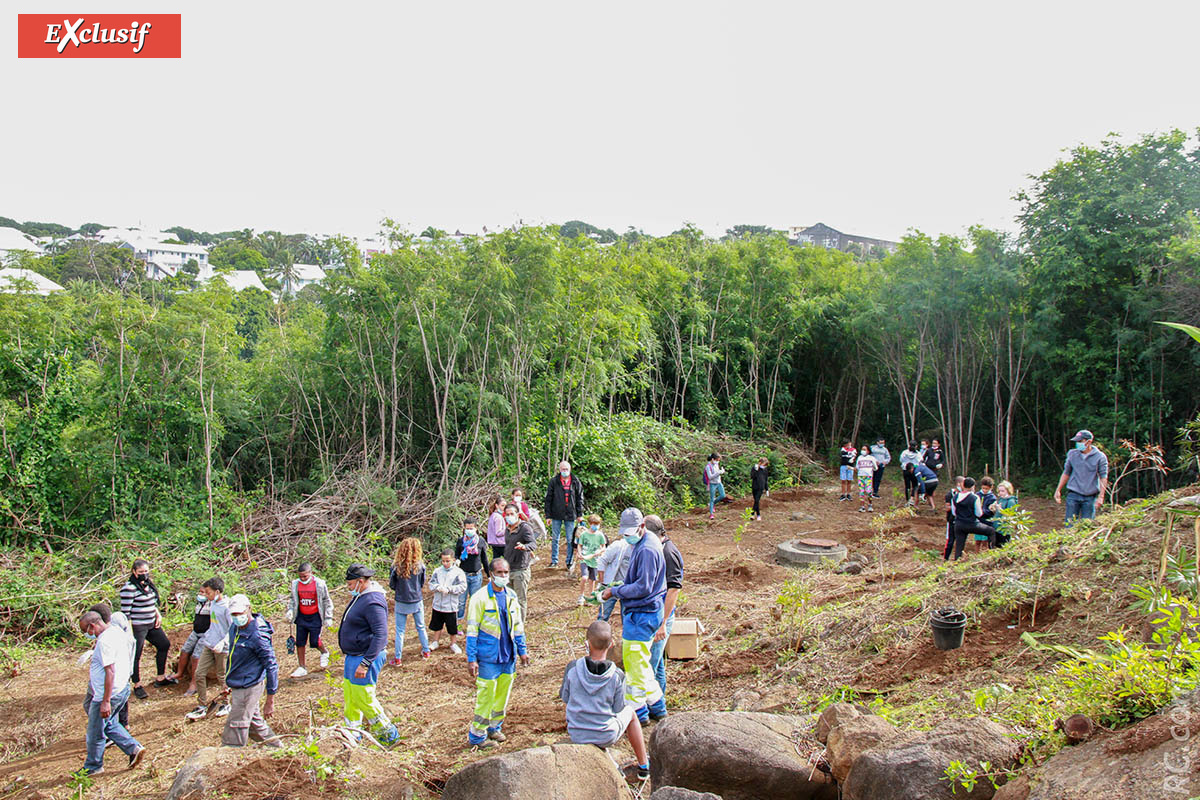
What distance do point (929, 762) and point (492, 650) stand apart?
2752 mm

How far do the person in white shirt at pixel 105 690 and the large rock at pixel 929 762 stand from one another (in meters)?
4.92

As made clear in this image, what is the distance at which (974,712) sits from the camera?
4.45 metres

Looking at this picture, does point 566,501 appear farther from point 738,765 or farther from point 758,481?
point 738,765

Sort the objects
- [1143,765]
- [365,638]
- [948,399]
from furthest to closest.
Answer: [948,399] < [365,638] < [1143,765]

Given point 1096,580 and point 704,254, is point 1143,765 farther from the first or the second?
point 704,254

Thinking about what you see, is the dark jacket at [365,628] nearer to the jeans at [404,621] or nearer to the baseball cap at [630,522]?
the baseball cap at [630,522]

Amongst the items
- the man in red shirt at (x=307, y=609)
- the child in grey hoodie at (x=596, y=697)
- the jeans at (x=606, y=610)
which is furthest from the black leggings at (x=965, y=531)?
the man in red shirt at (x=307, y=609)

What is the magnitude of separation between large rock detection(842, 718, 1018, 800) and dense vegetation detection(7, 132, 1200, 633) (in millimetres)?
8454

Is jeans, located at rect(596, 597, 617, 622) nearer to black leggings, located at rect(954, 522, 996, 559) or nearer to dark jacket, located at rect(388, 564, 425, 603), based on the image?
dark jacket, located at rect(388, 564, 425, 603)

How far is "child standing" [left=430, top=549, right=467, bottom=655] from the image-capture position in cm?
743

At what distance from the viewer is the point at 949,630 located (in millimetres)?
5562

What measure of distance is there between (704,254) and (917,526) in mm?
8915

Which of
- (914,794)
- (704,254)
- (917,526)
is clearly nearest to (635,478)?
(917,526)

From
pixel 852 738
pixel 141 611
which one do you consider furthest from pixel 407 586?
pixel 852 738
